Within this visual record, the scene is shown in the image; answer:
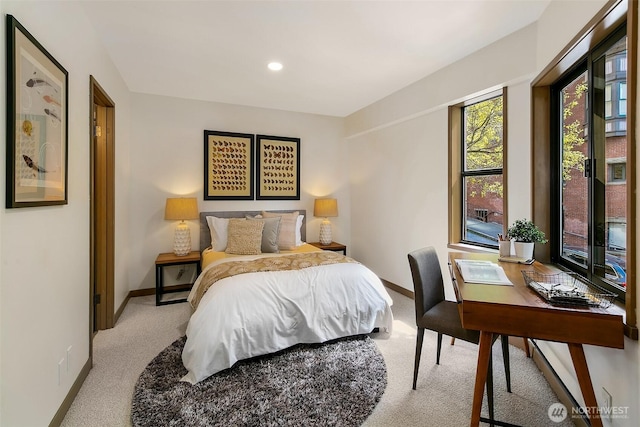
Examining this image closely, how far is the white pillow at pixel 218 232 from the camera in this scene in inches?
147

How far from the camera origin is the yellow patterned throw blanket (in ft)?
8.34

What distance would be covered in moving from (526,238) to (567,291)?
0.73 metres

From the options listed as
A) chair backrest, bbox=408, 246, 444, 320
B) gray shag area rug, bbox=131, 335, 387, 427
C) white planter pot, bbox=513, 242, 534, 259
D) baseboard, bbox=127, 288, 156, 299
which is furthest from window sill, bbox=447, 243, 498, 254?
baseboard, bbox=127, 288, 156, 299

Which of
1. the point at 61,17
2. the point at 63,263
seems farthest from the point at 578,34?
the point at 63,263

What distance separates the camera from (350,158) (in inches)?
198

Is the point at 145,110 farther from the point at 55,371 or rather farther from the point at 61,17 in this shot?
the point at 55,371

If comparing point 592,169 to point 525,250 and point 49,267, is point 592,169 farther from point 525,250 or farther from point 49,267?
point 49,267

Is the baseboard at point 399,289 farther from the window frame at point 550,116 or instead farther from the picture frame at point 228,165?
the picture frame at point 228,165

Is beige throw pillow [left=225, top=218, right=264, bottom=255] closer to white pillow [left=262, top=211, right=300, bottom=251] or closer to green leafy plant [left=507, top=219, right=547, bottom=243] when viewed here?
white pillow [left=262, top=211, right=300, bottom=251]

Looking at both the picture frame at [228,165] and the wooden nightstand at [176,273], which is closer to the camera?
the wooden nightstand at [176,273]

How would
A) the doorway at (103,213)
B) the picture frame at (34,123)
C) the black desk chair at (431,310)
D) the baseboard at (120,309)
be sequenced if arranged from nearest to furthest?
the picture frame at (34,123)
the black desk chair at (431,310)
the doorway at (103,213)
the baseboard at (120,309)

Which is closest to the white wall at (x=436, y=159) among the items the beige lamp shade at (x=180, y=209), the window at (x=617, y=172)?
the window at (x=617, y=172)

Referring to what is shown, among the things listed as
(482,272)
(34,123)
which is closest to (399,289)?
(482,272)

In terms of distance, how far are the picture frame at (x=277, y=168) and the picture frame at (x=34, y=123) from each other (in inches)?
107
